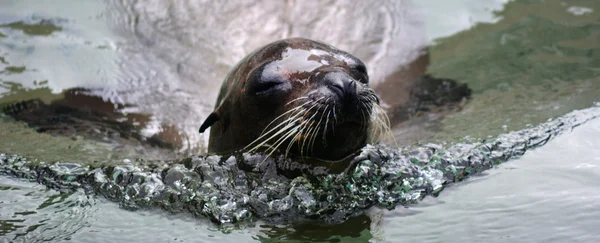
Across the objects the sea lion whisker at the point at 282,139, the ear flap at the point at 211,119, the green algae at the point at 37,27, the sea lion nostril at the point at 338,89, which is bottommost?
the sea lion whisker at the point at 282,139

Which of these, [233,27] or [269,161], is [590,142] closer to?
[269,161]

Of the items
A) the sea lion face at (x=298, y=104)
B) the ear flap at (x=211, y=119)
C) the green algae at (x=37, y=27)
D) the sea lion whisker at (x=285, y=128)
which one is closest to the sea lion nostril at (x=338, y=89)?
the sea lion face at (x=298, y=104)

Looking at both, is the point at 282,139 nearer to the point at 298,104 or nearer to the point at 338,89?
the point at 298,104

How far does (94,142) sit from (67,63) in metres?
1.33

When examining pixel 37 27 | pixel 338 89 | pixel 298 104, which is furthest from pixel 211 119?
pixel 37 27

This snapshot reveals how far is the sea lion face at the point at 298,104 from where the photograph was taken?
11.8 ft

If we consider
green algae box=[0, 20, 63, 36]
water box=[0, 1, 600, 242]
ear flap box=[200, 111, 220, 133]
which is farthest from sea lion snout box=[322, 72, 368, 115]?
green algae box=[0, 20, 63, 36]

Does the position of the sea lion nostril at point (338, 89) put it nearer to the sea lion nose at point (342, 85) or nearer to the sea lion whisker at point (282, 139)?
the sea lion nose at point (342, 85)

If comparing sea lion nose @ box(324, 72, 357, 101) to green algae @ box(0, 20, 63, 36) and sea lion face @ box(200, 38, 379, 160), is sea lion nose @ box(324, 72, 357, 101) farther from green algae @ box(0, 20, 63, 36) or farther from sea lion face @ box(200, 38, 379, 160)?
green algae @ box(0, 20, 63, 36)

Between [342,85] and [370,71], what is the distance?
275 centimetres

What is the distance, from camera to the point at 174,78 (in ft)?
19.9

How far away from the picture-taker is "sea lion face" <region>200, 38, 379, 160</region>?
360cm

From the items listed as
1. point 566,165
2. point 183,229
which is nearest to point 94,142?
point 183,229

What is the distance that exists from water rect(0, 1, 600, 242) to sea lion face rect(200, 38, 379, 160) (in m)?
0.48
